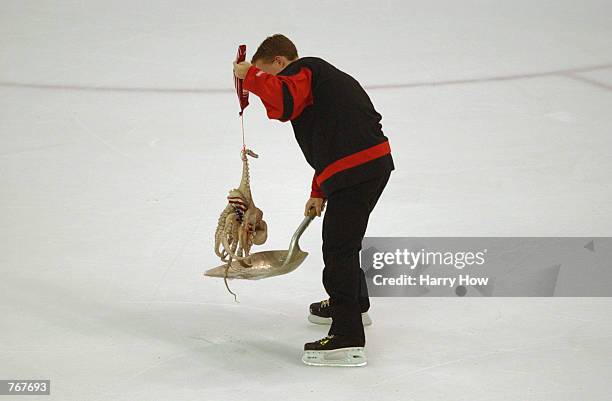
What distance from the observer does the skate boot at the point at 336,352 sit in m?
2.92

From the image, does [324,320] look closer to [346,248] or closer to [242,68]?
[346,248]

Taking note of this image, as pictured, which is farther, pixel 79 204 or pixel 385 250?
pixel 79 204

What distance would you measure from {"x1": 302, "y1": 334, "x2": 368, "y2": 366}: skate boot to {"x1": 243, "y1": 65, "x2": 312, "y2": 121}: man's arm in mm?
638

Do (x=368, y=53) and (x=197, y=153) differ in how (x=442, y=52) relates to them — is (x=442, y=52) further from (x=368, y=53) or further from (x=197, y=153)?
(x=197, y=153)

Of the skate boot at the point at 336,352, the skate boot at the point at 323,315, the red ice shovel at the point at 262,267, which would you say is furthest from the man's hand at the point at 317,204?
the skate boot at the point at 336,352

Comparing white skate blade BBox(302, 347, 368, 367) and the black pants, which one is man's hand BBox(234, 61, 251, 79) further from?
white skate blade BBox(302, 347, 368, 367)

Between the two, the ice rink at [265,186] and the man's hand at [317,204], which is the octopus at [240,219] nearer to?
the man's hand at [317,204]

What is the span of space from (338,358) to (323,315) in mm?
363

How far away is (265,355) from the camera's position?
9.87 ft

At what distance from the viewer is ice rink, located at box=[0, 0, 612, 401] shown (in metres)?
2.90

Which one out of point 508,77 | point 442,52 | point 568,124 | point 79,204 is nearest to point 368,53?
point 442,52

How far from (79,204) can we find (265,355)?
59.9 inches

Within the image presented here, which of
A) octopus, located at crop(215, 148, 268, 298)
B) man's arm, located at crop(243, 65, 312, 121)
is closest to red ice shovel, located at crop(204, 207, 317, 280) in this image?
octopus, located at crop(215, 148, 268, 298)

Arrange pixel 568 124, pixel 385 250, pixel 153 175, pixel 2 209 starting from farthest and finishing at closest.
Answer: pixel 568 124
pixel 153 175
pixel 2 209
pixel 385 250
